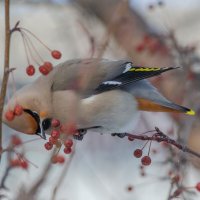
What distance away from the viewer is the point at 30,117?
108 inches

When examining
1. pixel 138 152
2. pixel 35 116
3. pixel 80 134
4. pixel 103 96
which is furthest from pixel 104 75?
pixel 138 152

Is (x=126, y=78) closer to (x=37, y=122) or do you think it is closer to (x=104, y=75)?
(x=104, y=75)

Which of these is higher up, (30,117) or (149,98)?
(149,98)

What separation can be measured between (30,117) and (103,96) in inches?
19.6

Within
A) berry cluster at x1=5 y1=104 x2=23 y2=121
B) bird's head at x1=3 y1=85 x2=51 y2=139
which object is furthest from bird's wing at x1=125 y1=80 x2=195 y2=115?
berry cluster at x1=5 y1=104 x2=23 y2=121

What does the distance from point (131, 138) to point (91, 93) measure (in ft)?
2.21

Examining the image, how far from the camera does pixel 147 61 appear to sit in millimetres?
5250

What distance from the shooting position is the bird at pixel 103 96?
2943 millimetres

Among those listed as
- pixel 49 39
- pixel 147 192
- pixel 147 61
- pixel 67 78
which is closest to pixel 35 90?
pixel 67 78

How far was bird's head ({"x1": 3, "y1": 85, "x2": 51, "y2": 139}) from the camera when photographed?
2.66 metres

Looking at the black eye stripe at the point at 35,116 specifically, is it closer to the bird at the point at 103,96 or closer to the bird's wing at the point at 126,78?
the bird at the point at 103,96

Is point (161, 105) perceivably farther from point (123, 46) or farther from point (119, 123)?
point (123, 46)

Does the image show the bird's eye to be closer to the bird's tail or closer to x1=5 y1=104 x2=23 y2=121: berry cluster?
the bird's tail

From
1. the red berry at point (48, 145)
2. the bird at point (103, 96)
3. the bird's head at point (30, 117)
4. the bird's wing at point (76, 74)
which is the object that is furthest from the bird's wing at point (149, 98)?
the red berry at point (48, 145)
